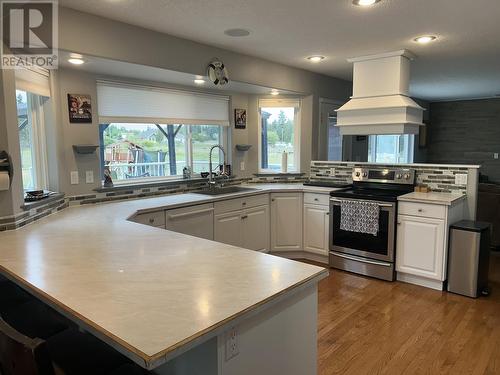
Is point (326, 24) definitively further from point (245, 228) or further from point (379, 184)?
point (245, 228)

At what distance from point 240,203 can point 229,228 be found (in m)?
0.30

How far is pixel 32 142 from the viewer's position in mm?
3010

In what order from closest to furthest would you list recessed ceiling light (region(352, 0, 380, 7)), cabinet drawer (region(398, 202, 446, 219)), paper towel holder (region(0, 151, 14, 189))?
paper towel holder (region(0, 151, 14, 189)) < recessed ceiling light (region(352, 0, 380, 7)) < cabinet drawer (region(398, 202, 446, 219))

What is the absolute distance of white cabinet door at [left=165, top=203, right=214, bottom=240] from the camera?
10.9 feet

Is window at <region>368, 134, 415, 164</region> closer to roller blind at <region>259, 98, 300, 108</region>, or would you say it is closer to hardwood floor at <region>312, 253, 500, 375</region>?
roller blind at <region>259, 98, 300, 108</region>

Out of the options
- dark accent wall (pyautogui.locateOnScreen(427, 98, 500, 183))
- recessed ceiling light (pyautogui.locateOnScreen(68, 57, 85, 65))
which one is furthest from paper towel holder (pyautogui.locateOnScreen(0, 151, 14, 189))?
dark accent wall (pyautogui.locateOnScreen(427, 98, 500, 183))

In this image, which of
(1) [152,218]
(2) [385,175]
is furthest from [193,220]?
(2) [385,175]

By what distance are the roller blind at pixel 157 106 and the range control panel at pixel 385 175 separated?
1.73m

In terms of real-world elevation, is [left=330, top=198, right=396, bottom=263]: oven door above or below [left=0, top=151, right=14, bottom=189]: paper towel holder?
below

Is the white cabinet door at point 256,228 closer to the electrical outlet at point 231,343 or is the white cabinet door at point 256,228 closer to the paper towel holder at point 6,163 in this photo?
the paper towel holder at point 6,163

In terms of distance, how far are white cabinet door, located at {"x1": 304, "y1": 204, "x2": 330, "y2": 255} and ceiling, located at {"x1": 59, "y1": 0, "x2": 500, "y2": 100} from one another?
1724 mm

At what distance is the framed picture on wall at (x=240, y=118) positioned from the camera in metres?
4.66

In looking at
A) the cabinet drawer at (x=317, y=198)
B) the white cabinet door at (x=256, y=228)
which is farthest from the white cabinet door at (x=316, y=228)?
the white cabinet door at (x=256, y=228)

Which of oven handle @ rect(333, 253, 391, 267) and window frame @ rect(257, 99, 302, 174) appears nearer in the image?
oven handle @ rect(333, 253, 391, 267)
